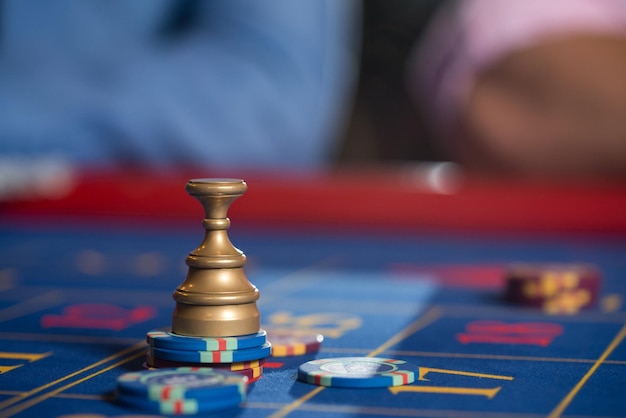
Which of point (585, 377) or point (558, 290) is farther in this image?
point (558, 290)

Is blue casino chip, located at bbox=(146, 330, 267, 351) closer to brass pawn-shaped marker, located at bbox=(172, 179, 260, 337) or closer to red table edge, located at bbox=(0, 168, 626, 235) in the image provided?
brass pawn-shaped marker, located at bbox=(172, 179, 260, 337)

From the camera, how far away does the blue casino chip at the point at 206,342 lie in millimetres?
1101

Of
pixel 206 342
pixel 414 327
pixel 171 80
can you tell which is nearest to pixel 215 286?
pixel 206 342

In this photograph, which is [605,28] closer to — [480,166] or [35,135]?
[480,166]

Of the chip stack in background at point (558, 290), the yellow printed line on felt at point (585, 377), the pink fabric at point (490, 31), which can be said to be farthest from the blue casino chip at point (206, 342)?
the pink fabric at point (490, 31)

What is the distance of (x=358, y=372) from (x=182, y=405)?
9.4 inches

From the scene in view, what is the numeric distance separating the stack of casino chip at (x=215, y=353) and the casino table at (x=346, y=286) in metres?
0.03

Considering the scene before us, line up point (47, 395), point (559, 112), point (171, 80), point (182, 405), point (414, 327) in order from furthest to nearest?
point (171, 80)
point (559, 112)
point (414, 327)
point (47, 395)
point (182, 405)

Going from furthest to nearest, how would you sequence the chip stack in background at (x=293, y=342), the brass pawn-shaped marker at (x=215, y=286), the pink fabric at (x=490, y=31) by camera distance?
the pink fabric at (x=490, y=31) → the chip stack in background at (x=293, y=342) → the brass pawn-shaped marker at (x=215, y=286)

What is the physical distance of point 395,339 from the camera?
139 cm

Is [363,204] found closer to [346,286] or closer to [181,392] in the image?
[346,286]

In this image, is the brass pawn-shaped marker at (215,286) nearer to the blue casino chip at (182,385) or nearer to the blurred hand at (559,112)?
the blue casino chip at (182,385)

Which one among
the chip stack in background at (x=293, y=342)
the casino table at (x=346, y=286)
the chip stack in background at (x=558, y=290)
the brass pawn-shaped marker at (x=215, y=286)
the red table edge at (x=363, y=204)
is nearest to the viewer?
the casino table at (x=346, y=286)

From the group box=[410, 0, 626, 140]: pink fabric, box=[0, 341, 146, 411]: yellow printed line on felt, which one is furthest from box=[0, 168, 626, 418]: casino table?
box=[410, 0, 626, 140]: pink fabric
